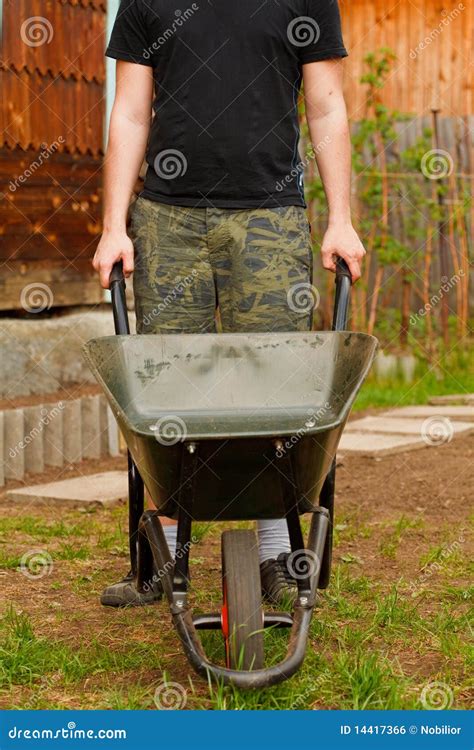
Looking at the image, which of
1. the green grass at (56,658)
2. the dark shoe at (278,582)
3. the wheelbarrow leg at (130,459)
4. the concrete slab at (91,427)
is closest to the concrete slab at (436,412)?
the concrete slab at (91,427)

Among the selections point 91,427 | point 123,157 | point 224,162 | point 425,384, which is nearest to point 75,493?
point 91,427

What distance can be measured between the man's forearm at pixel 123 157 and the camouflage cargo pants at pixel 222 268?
0.07 meters

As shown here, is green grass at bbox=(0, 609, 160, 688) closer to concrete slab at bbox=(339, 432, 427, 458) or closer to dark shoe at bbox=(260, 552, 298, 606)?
dark shoe at bbox=(260, 552, 298, 606)

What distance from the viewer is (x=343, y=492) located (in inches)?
179

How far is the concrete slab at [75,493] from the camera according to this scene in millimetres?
4293

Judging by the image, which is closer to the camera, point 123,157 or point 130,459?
point 130,459

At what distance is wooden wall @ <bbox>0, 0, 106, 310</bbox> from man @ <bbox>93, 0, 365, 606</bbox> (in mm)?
1944

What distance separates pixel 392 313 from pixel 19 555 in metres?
4.29

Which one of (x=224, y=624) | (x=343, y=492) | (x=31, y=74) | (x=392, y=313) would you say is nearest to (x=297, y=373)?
(x=224, y=624)

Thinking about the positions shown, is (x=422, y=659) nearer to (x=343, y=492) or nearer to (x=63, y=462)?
(x=343, y=492)

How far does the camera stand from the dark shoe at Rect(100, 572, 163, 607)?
2.98 m

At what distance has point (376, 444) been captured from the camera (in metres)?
5.30

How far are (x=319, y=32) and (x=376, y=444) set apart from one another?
268 centimetres

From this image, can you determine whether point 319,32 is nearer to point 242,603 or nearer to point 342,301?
point 342,301
